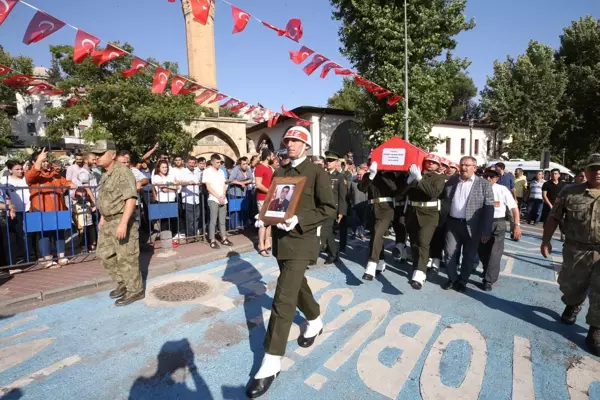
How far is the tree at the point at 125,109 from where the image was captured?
49.4 ft

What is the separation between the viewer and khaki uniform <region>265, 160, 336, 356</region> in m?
2.87

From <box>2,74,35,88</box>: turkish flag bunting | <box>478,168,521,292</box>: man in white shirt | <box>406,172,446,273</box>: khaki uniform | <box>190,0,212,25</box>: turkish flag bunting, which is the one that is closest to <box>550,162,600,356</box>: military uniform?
<box>478,168,521,292</box>: man in white shirt

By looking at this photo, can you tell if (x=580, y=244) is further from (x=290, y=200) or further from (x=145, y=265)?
(x=145, y=265)

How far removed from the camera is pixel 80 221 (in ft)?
20.9

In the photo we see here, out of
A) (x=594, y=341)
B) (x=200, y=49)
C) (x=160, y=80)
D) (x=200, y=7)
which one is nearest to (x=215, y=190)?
(x=160, y=80)

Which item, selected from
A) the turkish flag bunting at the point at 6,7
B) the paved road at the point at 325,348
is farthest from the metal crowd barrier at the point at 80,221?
the turkish flag bunting at the point at 6,7

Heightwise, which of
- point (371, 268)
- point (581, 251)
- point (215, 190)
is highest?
point (215, 190)

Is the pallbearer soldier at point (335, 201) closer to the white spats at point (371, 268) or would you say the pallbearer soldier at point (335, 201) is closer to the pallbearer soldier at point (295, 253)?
the white spats at point (371, 268)

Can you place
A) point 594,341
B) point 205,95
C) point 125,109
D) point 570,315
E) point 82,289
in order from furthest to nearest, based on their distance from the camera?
point 125,109 → point 205,95 → point 82,289 → point 570,315 → point 594,341

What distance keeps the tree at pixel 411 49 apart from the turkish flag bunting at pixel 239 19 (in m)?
11.5

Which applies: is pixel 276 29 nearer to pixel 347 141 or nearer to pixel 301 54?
pixel 301 54

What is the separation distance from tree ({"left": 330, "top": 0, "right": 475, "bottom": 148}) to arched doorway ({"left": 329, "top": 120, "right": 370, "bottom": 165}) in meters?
7.24

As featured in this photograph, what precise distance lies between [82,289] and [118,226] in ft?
4.71

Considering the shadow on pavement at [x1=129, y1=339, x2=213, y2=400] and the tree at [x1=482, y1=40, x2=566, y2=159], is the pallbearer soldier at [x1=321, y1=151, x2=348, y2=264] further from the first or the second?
the tree at [x1=482, y1=40, x2=566, y2=159]
